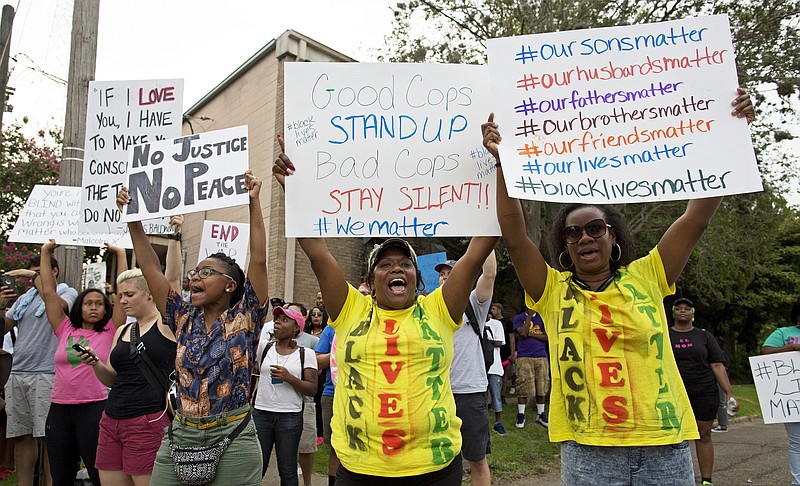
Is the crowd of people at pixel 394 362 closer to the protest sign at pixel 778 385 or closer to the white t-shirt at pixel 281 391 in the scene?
the white t-shirt at pixel 281 391

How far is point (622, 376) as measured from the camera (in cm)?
245

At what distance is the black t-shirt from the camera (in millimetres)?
6289

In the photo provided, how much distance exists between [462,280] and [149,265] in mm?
1896

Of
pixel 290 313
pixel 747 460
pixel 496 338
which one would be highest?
pixel 290 313

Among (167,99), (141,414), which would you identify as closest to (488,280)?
(141,414)

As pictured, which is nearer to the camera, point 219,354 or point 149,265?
point 219,354

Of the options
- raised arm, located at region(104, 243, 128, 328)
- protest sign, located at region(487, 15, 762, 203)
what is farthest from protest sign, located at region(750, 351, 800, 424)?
raised arm, located at region(104, 243, 128, 328)

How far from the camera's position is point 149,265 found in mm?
3561

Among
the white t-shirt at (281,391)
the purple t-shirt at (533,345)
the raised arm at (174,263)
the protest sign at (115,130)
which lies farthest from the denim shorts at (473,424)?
the purple t-shirt at (533,345)

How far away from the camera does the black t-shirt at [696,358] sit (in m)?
6.29

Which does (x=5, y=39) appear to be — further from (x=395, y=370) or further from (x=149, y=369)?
(x=395, y=370)

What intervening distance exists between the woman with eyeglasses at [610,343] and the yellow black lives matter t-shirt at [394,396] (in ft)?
1.63

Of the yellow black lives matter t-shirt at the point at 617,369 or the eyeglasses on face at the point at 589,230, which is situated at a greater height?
the eyeglasses on face at the point at 589,230

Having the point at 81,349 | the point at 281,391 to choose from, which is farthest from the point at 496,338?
the point at 81,349
